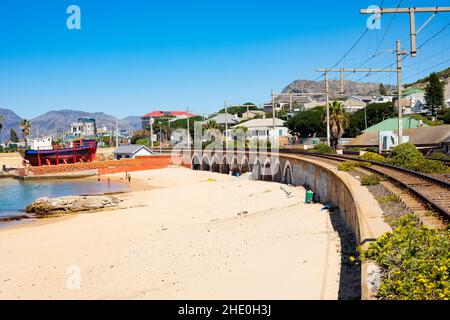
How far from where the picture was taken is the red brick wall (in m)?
79.8

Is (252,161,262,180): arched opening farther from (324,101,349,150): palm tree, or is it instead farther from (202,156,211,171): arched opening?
(202,156,211,171): arched opening

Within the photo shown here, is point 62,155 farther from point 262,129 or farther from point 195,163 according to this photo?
point 262,129

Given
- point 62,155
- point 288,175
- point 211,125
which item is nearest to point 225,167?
point 288,175

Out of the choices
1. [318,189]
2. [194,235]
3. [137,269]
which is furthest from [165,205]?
[137,269]

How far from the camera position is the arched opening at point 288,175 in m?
46.6

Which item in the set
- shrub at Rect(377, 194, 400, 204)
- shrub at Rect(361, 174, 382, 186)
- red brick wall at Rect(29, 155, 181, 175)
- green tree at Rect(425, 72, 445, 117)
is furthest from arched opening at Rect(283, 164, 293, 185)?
green tree at Rect(425, 72, 445, 117)

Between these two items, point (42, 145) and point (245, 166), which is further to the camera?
point (42, 145)

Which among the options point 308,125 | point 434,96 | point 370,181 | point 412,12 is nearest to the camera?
point 412,12

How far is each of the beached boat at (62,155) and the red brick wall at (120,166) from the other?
36.2ft

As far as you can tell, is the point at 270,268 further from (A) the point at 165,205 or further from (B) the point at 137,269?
(A) the point at 165,205

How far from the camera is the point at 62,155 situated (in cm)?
9338

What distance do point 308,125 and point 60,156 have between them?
166 ft

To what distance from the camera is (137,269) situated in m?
14.9
